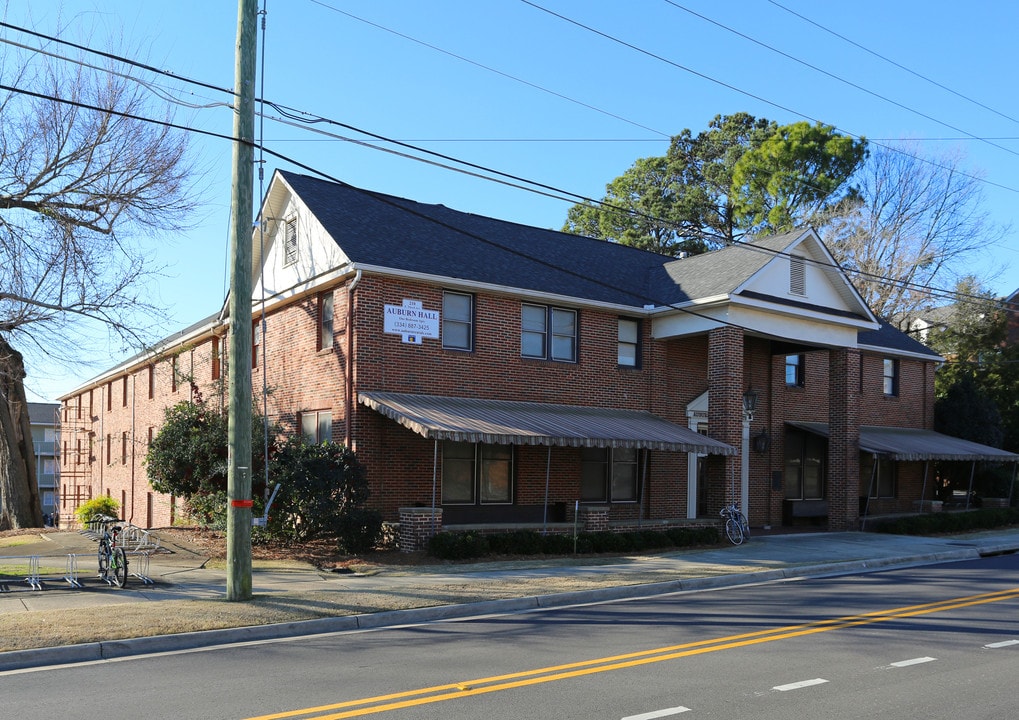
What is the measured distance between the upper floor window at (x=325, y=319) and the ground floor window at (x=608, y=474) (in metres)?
6.69

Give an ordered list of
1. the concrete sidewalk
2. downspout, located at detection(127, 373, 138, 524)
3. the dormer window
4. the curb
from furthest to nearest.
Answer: downspout, located at detection(127, 373, 138, 524)
the dormer window
the concrete sidewalk
the curb

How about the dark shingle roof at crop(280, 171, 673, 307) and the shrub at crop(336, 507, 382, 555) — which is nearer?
the shrub at crop(336, 507, 382, 555)

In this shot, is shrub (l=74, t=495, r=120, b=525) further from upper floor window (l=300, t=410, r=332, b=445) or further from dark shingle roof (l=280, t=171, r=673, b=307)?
dark shingle roof (l=280, t=171, r=673, b=307)

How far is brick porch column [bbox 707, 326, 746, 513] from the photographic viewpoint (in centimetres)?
2178

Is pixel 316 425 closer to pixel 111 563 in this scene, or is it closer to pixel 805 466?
pixel 111 563

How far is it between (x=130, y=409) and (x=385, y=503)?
71.1 ft

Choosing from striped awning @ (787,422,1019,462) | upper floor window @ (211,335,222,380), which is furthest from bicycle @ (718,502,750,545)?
upper floor window @ (211,335,222,380)

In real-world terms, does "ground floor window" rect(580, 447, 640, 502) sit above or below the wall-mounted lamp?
below

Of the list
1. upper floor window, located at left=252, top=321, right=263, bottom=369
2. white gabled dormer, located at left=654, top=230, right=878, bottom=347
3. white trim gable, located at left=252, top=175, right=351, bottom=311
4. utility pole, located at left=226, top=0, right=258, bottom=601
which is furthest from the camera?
upper floor window, located at left=252, top=321, right=263, bottom=369

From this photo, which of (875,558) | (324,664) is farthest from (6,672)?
(875,558)

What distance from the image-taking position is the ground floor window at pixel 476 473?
19875 millimetres

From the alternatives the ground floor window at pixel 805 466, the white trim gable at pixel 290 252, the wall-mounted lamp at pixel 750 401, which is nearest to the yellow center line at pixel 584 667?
the wall-mounted lamp at pixel 750 401

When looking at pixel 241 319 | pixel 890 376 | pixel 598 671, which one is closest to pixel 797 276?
pixel 890 376

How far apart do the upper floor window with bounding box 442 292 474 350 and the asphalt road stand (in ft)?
30.5
